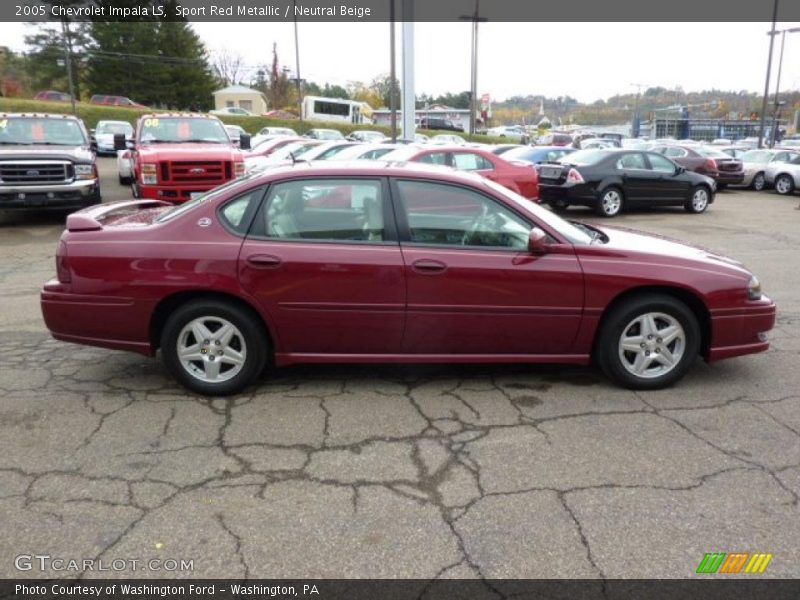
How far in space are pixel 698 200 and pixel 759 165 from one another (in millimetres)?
8476

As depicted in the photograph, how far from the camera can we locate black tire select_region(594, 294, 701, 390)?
425 centimetres

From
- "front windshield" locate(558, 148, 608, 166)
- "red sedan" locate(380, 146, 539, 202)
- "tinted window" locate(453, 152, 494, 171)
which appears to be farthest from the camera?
"front windshield" locate(558, 148, 608, 166)

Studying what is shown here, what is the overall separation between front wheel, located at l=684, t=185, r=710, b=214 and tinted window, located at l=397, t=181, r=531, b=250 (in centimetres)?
1251

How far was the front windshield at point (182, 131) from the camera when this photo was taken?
12680 millimetres

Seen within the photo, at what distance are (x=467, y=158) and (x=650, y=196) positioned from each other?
486 cm

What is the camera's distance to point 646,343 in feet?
14.2

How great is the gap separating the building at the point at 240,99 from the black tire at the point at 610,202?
2218 inches

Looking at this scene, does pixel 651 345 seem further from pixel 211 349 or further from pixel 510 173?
pixel 510 173

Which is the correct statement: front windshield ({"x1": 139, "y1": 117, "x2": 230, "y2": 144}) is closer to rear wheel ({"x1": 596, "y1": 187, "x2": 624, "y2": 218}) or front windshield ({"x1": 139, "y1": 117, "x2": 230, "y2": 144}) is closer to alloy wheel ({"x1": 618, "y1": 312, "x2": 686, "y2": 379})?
rear wheel ({"x1": 596, "y1": 187, "x2": 624, "y2": 218})

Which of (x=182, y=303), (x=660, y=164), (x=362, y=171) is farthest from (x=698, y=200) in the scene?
(x=182, y=303)

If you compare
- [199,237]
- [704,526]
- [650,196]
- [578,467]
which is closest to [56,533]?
[199,237]

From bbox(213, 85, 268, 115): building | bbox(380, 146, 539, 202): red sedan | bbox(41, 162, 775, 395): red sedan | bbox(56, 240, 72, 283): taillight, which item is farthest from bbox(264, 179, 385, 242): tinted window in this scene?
bbox(213, 85, 268, 115): building

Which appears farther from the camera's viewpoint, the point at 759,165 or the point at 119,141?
the point at 759,165
